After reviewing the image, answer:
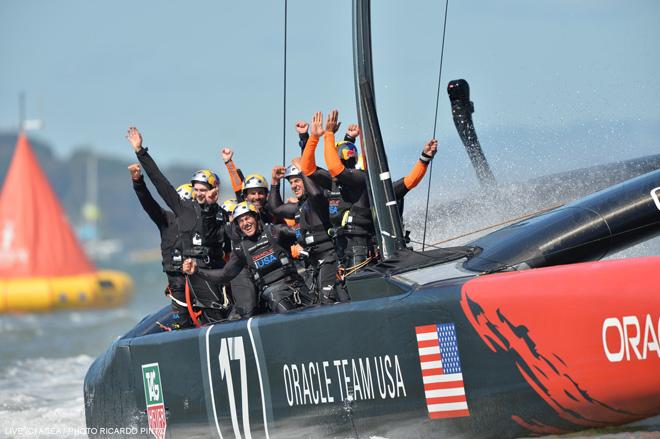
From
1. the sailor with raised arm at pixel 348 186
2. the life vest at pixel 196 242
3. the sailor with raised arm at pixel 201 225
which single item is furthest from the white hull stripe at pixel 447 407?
the life vest at pixel 196 242

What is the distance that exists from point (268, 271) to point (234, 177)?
81.6 inches

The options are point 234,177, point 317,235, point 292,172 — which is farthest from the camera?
point 234,177

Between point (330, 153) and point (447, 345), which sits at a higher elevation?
point (330, 153)

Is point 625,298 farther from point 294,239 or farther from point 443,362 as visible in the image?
point 294,239

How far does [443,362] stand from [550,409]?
0.54 metres

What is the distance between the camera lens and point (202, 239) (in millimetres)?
7211

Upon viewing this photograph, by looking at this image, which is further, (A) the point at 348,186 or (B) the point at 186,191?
(B) the point at 186,191

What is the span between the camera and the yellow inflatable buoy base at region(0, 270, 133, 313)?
27.2 metres

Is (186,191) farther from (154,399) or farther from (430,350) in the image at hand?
(430,350)

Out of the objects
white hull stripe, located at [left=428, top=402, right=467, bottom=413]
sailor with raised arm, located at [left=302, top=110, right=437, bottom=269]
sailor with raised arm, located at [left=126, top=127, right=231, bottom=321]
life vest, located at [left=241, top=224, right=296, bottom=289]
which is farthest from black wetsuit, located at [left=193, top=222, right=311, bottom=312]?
white hull stripe, located at [left=428, top=402, right=467, bottom=413]

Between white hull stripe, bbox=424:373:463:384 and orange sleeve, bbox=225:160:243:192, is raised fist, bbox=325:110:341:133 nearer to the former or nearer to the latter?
white hull stripe, bbox=424:373:463:384

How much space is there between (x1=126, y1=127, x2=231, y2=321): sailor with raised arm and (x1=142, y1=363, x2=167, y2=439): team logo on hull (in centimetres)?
64

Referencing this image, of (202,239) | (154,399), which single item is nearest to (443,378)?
(154,399)

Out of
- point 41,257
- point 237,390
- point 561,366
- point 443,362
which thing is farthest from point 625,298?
point 41,257
